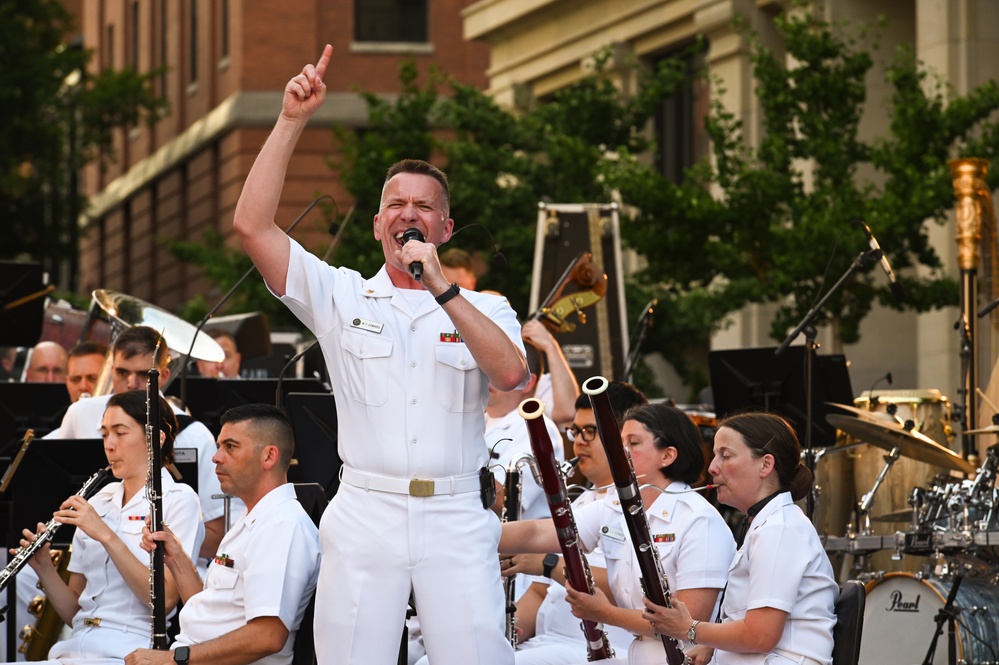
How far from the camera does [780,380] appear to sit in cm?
1000

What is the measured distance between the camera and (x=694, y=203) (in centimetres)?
1541

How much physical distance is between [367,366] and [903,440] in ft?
14.9

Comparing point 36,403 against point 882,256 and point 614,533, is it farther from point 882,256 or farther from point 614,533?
point 882,256

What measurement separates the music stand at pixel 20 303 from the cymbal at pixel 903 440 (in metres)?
5.06

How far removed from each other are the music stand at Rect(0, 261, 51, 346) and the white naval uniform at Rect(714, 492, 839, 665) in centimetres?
649

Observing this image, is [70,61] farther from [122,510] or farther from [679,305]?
[122,510]

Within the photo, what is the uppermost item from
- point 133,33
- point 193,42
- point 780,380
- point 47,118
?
point 133,33

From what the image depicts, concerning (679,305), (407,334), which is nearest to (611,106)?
(679,305)

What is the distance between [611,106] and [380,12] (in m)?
17.0

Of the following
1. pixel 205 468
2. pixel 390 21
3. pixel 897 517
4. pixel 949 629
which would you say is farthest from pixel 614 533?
pixel 390 21

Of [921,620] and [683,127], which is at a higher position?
[683,127]

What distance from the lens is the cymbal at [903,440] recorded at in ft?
29.0

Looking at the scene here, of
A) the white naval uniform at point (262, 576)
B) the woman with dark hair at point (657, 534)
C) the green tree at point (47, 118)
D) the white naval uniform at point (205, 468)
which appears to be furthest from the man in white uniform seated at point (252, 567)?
the green tree at point (47, 118)

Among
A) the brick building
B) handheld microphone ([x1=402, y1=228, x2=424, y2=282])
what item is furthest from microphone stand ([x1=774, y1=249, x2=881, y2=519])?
the brick building
